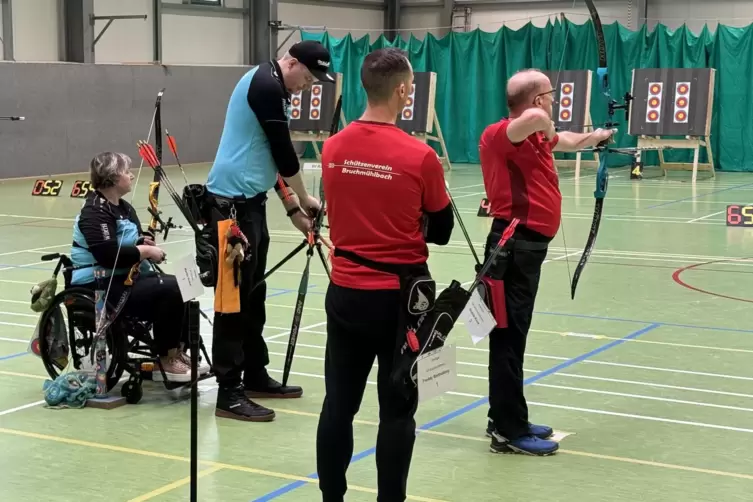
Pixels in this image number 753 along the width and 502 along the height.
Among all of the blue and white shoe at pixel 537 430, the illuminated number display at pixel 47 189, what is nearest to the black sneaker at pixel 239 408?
the blue and white shoe at pixel 537 430

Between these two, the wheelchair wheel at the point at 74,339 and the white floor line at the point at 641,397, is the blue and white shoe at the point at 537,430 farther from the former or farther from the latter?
the wheelchair wheel at the point at 74,339

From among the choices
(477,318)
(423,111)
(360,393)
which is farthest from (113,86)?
Answer: (360,393)

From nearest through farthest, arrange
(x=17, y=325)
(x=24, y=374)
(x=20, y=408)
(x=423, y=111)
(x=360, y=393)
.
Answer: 1. (x=360, y=393)
2. (x=20, y=408)
3. (x=24, y=374)
4. (x=17, y=325)
5. (x=423, y=111)

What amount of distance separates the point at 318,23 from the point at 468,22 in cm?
268

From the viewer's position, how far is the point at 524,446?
3.73 metres

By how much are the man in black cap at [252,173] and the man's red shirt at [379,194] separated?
1298 mm

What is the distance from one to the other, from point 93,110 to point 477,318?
12666mm

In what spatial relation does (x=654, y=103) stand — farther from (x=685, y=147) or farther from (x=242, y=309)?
(x=242, y=309)

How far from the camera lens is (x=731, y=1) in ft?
55.9

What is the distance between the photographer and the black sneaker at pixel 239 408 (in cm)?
414

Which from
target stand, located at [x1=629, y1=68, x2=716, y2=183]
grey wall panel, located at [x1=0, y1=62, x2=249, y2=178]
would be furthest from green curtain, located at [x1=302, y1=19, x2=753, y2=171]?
grey wall panel, located at [x1=0, y1=62, x2=249, y2=178]

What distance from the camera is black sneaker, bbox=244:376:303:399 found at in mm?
4484

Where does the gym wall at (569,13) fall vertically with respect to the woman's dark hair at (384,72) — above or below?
above

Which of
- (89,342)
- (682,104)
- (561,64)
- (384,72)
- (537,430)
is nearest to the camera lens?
(384,72)
